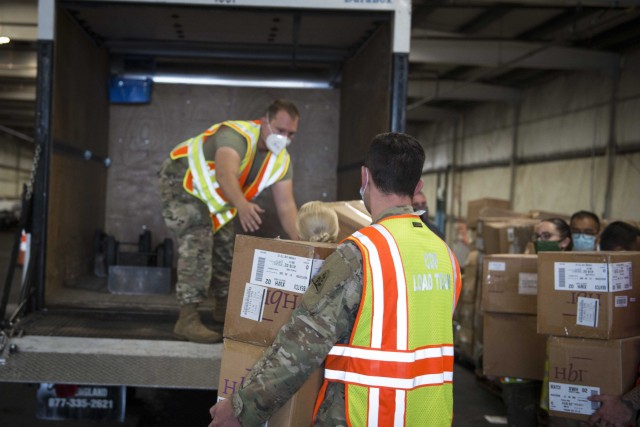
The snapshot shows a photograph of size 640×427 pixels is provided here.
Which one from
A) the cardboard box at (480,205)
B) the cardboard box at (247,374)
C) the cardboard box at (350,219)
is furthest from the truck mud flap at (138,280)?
the cardboard box at (480,205)

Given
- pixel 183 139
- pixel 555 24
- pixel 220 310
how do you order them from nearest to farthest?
pixel 220 310 < pixel 183 139 < pixel 555 24

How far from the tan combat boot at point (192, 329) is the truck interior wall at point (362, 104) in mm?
1515

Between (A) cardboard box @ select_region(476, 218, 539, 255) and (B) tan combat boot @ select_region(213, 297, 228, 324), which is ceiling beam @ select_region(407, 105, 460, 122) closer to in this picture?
(A) cardboard box @ select_region(476, 218, 539, 255)

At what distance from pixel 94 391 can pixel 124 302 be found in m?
1.17

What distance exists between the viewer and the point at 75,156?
4.45 meters

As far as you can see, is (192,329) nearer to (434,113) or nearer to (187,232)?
(187,232)

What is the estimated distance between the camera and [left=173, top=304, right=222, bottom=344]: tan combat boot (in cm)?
334

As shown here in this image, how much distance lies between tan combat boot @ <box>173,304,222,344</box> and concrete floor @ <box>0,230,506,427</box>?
1171 millimetres

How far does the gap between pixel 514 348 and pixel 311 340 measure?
2175mm

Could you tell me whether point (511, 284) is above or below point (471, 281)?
above

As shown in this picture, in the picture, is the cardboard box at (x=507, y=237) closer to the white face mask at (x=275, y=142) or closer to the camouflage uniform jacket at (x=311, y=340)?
the white face mask at (x=275, y=142)

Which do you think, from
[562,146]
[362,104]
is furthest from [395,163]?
[562,146]

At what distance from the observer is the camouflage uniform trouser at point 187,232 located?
3.61m

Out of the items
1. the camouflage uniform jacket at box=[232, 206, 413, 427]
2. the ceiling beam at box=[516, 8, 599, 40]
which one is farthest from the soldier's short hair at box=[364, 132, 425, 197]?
the ceiling beam at box=[516, 8, 599, 40]
